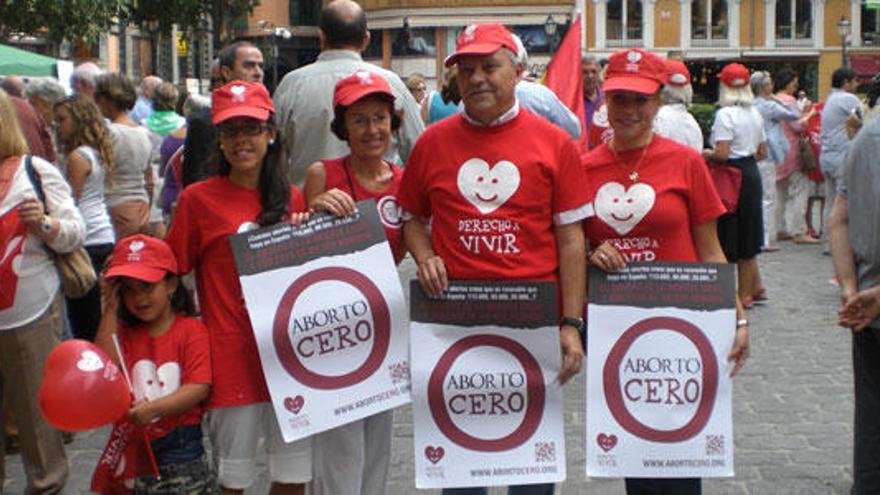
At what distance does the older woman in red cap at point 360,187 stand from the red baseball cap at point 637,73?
0.82 meters

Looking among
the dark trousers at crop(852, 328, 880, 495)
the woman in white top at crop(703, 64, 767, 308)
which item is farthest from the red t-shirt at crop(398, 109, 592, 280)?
the woman in white top at crop(703, 64, 767, 308)

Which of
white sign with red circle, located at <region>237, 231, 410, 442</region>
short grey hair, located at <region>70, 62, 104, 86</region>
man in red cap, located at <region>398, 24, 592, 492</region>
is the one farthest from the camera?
short grey hair, located at <region>70, 62, 104, 86</region>

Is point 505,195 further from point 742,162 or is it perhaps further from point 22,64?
point 22,64

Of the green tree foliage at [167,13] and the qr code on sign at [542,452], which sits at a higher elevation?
the green tree foliage at [167,13]

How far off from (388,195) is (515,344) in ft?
2.53

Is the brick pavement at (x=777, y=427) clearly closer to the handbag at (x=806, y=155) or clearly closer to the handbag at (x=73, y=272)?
the handbag at (x=73, y=272)

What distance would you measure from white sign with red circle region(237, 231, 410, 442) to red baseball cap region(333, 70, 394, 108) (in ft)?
1.78

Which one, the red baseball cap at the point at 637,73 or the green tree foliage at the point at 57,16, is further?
the green tree foliage at the point at 57,16

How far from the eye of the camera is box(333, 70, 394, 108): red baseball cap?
4.32m

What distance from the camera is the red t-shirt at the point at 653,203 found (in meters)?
4.27

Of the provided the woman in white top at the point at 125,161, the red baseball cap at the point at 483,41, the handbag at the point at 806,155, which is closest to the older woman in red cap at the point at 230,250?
the red baseball cap at the point at 483,41

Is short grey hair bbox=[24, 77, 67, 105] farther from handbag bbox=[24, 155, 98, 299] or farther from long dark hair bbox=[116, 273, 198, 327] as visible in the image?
long dark hair bbox=[116, 273, 198, 327]

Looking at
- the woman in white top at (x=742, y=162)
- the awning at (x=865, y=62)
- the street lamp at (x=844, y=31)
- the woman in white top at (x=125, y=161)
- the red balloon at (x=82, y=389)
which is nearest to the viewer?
the red balloon at (x=82, y=389)

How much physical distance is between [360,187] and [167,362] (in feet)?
3.12
